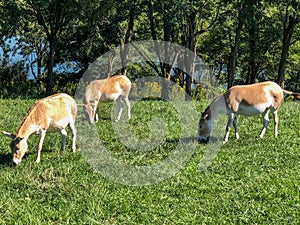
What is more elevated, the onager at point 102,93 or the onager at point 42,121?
the onager at point 102,93

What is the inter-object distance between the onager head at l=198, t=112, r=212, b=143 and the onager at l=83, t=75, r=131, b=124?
3.93m

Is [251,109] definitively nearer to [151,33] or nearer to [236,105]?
[236,105]

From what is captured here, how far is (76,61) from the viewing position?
45281 millimetres

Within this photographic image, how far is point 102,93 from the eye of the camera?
15.9m

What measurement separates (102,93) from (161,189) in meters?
7.59

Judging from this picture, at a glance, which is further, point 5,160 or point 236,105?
point 236,105

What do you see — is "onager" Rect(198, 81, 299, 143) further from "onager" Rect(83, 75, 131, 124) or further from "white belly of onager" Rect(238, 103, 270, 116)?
"onager" Rect(83, 75, 131, 124)

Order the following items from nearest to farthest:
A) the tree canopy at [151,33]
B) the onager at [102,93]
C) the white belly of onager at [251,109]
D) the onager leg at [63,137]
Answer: the onager leg at [63,137] → the white belly of onager at [251,109] → the onager at [102,93] → the tree canopy at [151,33]

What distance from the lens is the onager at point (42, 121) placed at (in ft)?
32.3

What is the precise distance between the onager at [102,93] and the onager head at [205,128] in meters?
3.93

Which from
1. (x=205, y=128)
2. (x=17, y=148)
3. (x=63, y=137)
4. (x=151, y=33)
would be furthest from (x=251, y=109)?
(x=151, y=33)

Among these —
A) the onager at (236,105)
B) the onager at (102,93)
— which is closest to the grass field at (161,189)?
the onager at (236,105)

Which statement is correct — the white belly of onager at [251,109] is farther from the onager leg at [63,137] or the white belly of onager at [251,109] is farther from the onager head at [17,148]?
the onager head at [17,148]

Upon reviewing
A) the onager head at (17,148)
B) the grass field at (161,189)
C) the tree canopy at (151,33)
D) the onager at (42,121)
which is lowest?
the grass field at (161,189)
